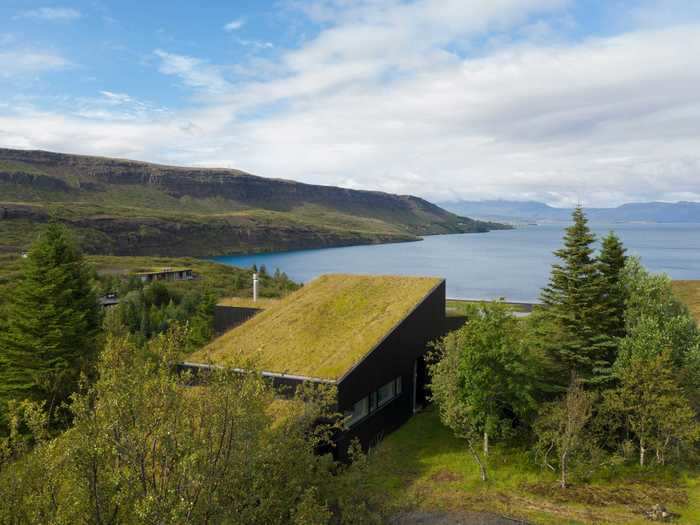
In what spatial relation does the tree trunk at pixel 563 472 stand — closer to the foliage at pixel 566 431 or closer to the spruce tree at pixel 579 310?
the foliage at pixel 566 431

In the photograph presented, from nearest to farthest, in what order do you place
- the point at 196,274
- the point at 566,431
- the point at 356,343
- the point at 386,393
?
1. the point at 566,431
2. the point at 356,343
3. the point at 386,393
4. the point at 196,274

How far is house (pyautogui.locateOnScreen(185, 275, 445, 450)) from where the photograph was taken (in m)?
22.8

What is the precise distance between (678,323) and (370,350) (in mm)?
15051

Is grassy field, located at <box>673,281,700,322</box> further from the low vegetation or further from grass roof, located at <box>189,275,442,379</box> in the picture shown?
grass roof, located at <box>189,275,442,379</box>

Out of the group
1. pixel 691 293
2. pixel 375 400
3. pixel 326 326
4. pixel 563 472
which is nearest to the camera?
pixel 563 472

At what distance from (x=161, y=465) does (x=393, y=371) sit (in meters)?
17.8

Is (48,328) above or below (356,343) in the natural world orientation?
below

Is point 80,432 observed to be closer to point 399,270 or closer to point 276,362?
point 276,362

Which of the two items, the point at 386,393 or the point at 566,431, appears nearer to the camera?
the point at 566,431

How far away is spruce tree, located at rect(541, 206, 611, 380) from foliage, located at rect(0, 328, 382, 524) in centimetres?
1811

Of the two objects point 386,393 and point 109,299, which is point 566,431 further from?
point 109,299

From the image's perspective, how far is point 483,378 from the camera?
21.1 m

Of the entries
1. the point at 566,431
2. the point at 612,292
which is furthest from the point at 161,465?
the point at 612,292

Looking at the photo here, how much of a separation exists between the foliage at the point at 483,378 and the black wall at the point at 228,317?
17445 mm
